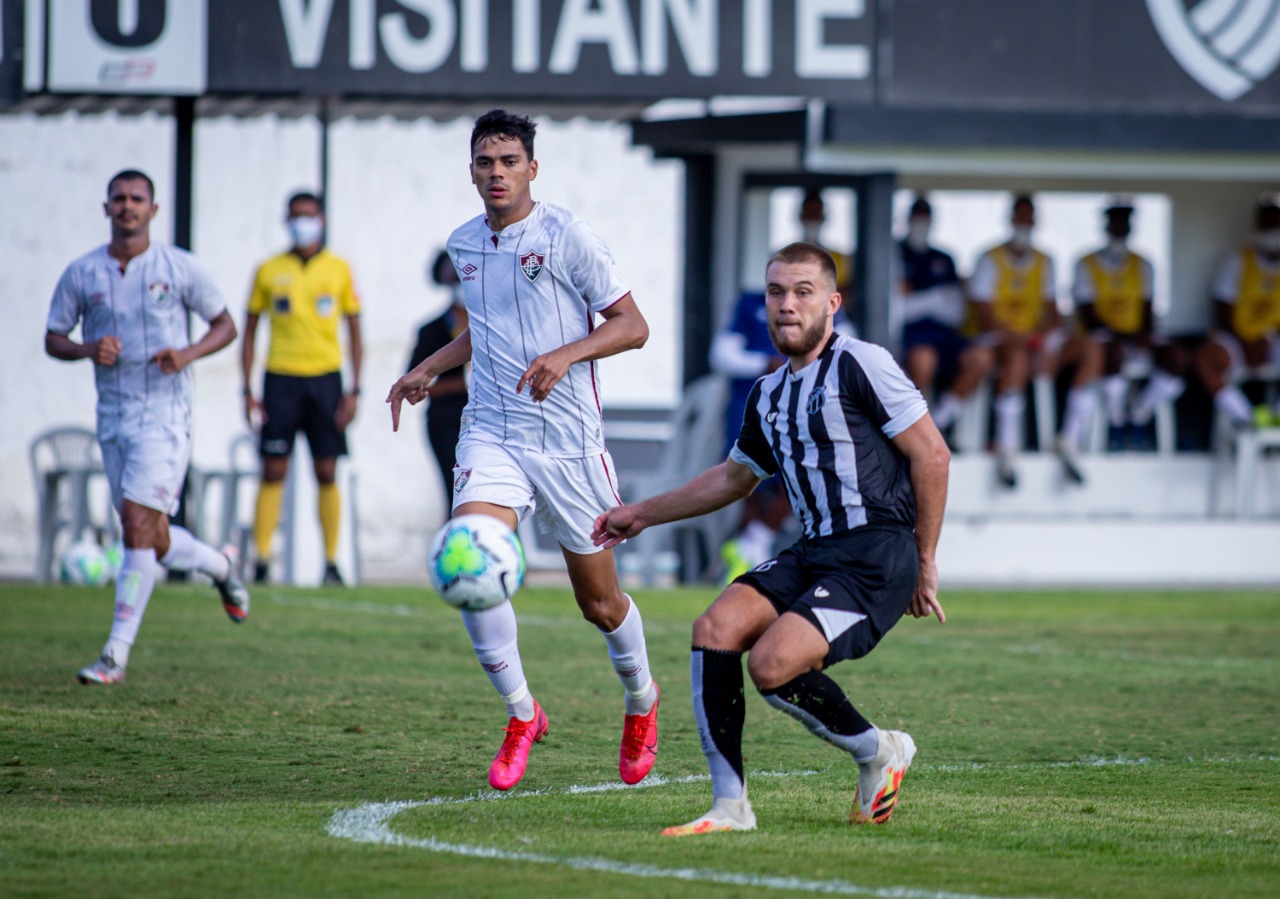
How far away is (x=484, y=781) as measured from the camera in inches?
233

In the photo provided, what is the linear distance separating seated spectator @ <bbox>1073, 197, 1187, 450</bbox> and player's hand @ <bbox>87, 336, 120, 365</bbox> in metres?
8.43

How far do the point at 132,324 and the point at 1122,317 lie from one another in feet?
28.2

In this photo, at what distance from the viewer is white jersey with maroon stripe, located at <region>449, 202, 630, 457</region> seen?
6.03 m

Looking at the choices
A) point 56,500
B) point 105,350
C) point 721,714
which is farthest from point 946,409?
point 721,714

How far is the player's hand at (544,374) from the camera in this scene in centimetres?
567

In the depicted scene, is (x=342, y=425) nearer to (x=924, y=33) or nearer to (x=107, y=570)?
(x=107, y=570)

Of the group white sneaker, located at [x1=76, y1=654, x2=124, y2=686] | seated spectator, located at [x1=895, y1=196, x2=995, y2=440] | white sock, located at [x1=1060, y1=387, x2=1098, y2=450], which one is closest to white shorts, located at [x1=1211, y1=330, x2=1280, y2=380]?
white sock, located at [x1=1060, y1=387, x2=1098, y2=450]

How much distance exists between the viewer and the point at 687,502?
5.32 meters

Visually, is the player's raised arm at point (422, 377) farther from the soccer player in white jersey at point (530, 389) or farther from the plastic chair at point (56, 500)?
the plastic chair at point (56, 500)

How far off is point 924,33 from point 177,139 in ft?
17.9

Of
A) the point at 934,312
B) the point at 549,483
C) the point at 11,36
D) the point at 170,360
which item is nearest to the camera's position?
the point at 549,483

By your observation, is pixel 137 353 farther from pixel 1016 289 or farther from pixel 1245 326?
pixel 1245 326

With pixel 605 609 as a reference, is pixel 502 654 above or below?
below

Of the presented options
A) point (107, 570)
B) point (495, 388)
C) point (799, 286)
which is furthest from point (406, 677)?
point (107, 570)
